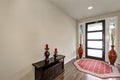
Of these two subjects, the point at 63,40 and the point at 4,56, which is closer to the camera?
the point at 4,56

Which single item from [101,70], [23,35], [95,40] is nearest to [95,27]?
[95,40]

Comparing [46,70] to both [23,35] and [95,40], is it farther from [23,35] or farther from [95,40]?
[95,40]

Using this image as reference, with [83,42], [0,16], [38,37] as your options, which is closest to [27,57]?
[38,37]

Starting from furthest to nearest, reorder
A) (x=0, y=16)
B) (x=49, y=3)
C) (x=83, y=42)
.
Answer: (x=83, y=42)
(x=49, y=3)
(x=0, y=16)

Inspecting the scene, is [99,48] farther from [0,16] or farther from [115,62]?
[0,16]

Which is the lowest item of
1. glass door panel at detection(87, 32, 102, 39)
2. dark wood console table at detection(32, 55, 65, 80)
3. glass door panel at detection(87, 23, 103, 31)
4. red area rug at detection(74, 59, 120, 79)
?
red area rug at detection(74, 59, 120, 79)

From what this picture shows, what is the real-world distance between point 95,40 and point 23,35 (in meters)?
4.09

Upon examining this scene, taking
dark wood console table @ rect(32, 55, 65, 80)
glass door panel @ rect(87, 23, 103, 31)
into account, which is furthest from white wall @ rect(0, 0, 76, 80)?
glass door panel @ rect(87, 23, 103, 31)

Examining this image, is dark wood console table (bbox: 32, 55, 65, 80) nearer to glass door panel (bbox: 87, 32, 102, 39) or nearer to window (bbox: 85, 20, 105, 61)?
window (bbox: 85, 20, 105, 61)

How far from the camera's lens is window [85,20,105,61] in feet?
15.5

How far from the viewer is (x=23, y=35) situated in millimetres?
2213

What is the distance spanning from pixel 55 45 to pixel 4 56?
1967 mm

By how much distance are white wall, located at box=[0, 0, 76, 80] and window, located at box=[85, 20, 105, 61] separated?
2.82 m

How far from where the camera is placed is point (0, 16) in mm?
1741
